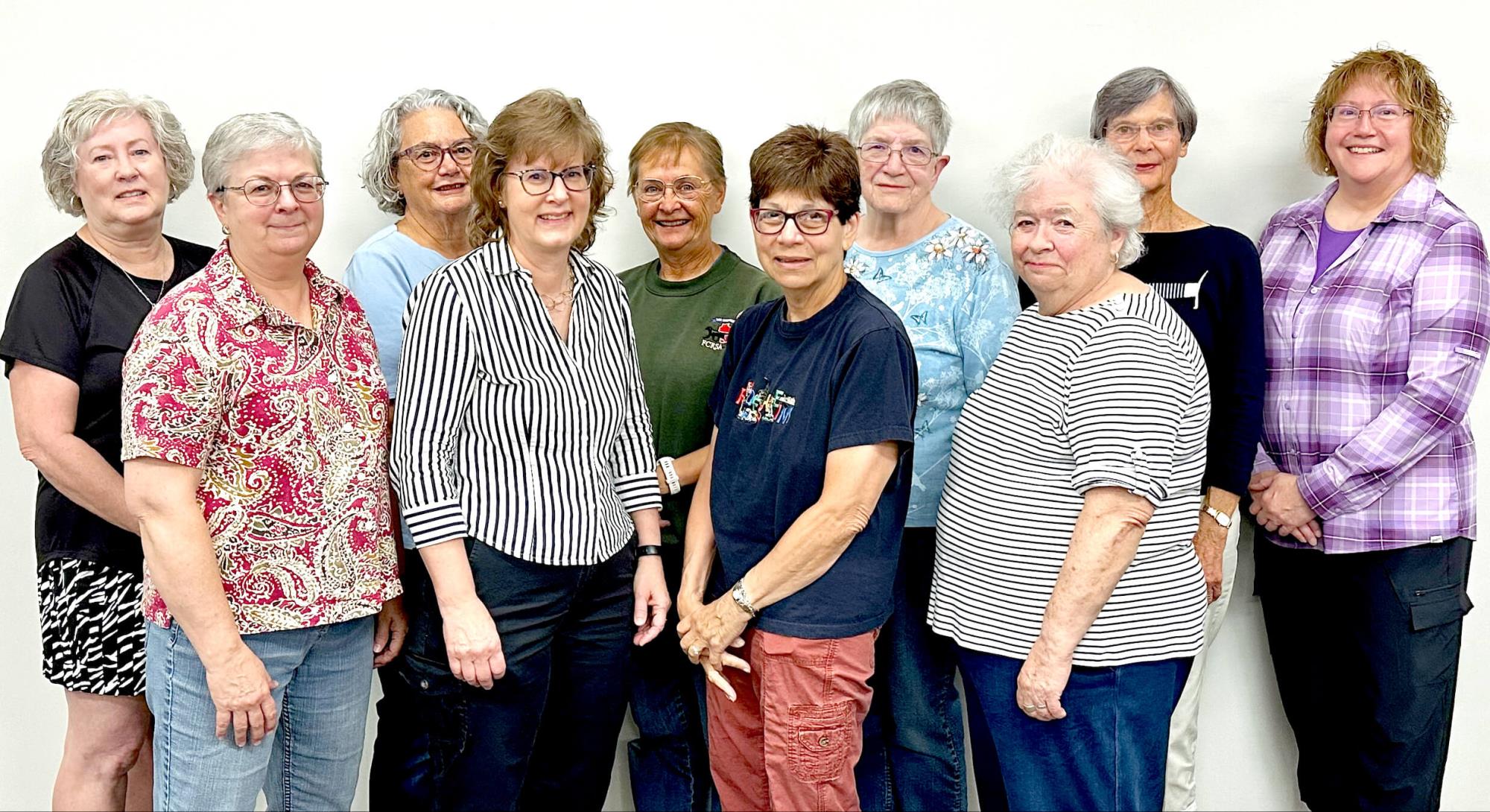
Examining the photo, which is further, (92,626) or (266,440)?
(92,626)

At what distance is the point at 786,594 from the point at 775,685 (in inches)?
6.5

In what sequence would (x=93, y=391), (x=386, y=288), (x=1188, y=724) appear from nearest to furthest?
(x=93, y=391)
(x=386, y=288)
(x=1188, y=724)

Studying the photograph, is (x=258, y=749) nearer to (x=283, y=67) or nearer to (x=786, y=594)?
(x=786, y=594)

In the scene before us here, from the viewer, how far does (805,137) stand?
6.57ft

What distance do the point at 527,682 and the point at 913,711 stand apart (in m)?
0.89

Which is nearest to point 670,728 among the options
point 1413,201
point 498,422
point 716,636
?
point 716,636

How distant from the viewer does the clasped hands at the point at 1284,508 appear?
260cm

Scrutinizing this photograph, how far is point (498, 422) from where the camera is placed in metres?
1.95

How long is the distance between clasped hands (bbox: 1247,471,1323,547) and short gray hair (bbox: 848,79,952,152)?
1.11m

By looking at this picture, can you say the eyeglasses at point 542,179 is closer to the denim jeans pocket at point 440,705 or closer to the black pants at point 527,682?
the black pants at point 527,682

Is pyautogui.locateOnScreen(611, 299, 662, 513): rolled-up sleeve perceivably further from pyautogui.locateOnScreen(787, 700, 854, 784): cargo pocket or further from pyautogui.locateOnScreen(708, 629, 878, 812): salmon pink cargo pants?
pyautogui.locateOnScreen(787, 700, 854, 784): cargo pocket

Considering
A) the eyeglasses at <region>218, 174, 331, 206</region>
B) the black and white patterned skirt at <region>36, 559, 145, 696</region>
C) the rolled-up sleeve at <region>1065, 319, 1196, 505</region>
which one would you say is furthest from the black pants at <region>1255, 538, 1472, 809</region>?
the black and white patterned skirt at <region>36, 559, 145, 696</region>

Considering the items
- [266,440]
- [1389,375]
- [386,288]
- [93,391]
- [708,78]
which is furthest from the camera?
[708,78]

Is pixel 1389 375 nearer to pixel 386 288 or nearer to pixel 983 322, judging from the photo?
pixel 983 322
